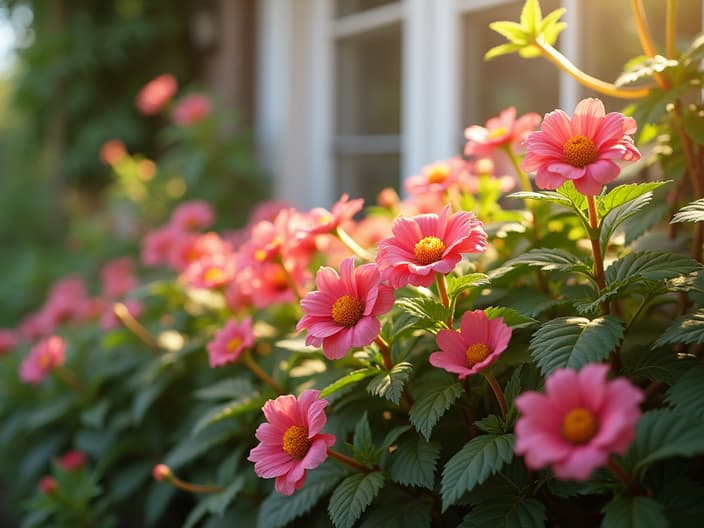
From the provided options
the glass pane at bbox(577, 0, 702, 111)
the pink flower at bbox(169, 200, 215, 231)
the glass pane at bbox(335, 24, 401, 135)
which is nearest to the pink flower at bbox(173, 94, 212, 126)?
the glass pane at bbox(335, 24, 401, 135)

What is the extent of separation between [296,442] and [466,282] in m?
0.33

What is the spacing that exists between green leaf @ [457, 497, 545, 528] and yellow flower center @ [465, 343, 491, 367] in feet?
0.67

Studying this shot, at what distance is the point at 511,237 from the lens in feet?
4.30

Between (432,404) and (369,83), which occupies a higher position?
(369,83)

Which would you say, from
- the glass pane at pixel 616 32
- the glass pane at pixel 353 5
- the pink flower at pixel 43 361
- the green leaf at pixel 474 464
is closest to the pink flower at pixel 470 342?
the green leaf at pixel 474 464

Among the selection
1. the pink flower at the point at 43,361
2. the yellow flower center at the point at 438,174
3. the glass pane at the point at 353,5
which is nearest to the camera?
the yellow flower center at the point at 438,174

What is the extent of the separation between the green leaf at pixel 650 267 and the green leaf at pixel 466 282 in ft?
0.60

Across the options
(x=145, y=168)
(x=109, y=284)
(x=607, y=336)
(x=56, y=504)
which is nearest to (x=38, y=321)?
(x=109, y=284)

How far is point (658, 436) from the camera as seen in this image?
0.83 meters

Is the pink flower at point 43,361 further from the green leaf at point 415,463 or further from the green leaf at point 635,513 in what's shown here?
the green leaf at point 635,513

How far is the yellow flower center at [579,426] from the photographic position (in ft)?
2.34

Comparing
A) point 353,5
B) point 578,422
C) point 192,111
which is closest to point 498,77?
point 353,5

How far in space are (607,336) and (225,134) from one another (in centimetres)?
259

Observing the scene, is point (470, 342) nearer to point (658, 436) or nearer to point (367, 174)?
point (658, 436)
